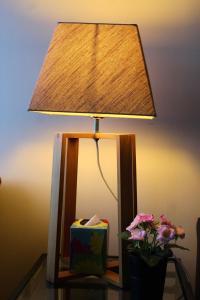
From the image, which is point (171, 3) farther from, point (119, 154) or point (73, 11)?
point (119, 154)

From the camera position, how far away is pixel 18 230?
1.41 m

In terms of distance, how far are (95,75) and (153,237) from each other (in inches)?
18.2

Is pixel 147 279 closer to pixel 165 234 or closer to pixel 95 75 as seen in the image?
pixel 165 234

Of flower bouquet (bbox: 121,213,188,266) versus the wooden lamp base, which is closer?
flower bouquet (bbox: 121,213,188,266)

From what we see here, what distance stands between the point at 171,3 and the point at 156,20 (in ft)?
0.27

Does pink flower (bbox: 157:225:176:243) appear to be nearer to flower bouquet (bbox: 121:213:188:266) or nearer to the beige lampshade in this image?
flower bouquet (bbox: 121:213:188:266)

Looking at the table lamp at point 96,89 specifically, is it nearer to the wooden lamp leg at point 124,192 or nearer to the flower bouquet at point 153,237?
the wooden lamp leg at point 124,192

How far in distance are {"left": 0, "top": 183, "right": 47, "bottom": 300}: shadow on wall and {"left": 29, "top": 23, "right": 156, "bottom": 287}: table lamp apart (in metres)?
0.32

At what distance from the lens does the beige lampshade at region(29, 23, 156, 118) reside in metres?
0.99

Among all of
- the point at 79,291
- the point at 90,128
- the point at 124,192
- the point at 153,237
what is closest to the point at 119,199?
the point at 124,192

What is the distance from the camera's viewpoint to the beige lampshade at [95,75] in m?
0.99

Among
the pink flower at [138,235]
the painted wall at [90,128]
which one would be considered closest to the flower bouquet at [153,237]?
the pink flower at [138,235]

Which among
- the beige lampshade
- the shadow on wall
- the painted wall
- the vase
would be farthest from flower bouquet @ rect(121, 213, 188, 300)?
the shadow on wall

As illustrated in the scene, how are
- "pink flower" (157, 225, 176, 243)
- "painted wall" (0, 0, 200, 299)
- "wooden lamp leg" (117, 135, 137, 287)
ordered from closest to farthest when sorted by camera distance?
"pink flower" (157, 225, 176, 243) < "wooden lamp leg" (117, 135, 137, 287) < "painted wall" (0, 0, 200, 299)
